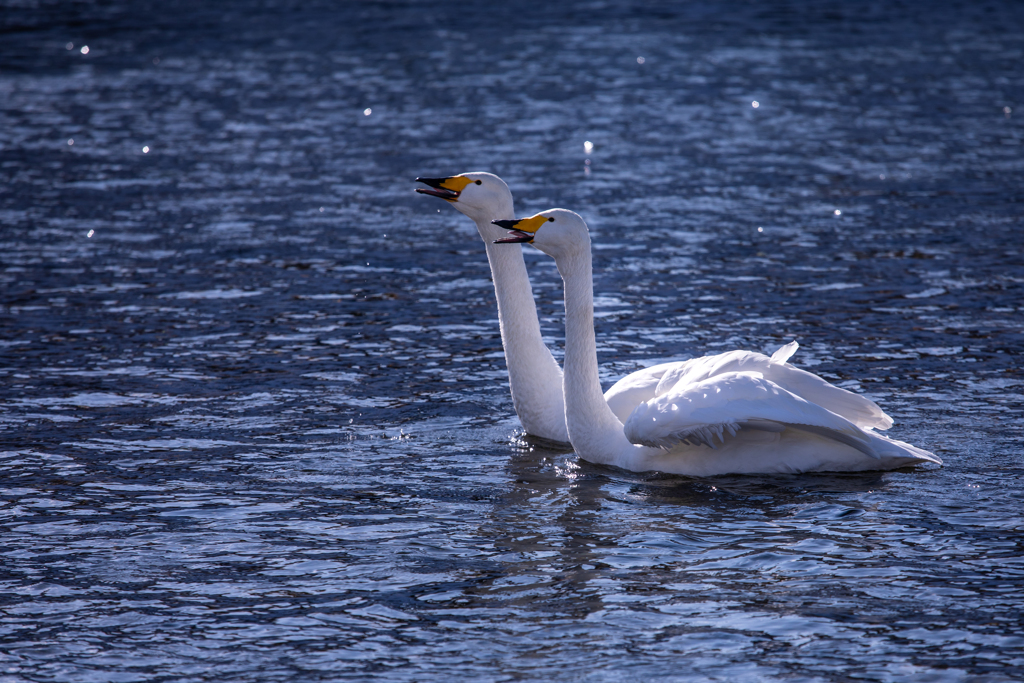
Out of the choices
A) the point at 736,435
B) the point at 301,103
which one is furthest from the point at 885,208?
the point at 301,103

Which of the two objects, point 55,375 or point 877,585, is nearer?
point 877,585

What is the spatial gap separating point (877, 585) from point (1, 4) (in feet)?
148

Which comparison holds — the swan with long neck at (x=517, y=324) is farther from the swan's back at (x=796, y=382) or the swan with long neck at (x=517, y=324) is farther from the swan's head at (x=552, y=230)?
the swan's back at (x=796, y=382)

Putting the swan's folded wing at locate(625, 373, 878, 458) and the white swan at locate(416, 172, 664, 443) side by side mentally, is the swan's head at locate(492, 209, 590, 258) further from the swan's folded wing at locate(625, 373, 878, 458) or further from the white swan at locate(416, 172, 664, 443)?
the swan's folded wing at locate(625, 373, 878, 458)

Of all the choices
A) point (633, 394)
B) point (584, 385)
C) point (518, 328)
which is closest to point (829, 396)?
point (633, 394)

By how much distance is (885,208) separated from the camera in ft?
58.9

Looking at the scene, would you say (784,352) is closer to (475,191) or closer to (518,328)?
(518,328)

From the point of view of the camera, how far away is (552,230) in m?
Answer: 9.22

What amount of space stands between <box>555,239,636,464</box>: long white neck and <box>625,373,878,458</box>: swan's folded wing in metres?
0.49

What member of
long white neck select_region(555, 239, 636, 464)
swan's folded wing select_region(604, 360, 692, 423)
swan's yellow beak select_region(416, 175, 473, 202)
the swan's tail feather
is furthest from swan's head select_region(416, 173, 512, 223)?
the swan's tail feather

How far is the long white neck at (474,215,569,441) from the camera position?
1006 centimetres

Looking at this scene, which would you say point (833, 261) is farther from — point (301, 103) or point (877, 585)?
point (301, 103)

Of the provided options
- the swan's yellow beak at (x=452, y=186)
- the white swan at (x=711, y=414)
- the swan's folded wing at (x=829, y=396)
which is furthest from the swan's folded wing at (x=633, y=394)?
the swan's yellow beak at (x=452, y=186)

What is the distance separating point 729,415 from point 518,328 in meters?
2.27
